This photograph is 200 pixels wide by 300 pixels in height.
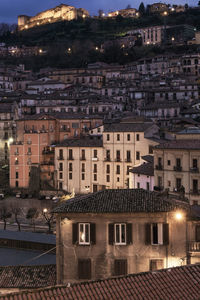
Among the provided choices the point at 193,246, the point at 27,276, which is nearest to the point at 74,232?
the point at 27,276

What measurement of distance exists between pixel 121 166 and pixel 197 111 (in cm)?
2433

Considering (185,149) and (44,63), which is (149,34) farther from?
(185,149)

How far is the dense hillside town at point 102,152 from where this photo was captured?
62.2ft

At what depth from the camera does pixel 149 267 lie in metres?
19.0

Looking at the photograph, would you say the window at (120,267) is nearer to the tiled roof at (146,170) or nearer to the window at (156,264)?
the window at (156,264)

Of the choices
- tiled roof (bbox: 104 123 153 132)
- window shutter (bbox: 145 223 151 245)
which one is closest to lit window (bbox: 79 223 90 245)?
window shutter (bbox: 145 223 151 245)

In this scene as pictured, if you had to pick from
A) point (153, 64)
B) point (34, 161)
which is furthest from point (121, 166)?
point (153, 64)

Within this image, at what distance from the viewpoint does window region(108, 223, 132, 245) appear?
18891mm

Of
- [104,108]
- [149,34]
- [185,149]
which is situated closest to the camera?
[185,149]

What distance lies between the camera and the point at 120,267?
19047 mm

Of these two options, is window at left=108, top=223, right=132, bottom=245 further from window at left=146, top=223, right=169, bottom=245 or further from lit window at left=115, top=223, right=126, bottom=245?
window at left=146, top=223, right=169, bottom=245

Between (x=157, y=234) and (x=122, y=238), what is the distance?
150 cm

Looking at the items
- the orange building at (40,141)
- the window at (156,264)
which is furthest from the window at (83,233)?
the orange building at (40,141)

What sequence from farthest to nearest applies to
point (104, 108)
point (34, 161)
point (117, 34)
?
point (117, 34) → point (104, 108) → point (34, 161)
